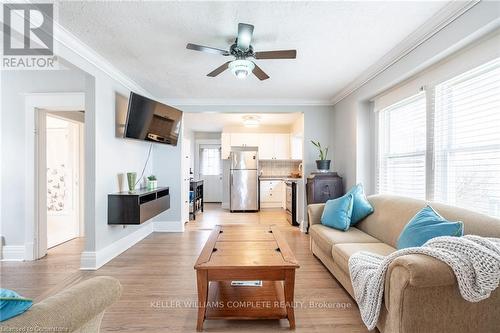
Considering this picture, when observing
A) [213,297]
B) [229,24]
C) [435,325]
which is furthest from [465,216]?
[229,24]

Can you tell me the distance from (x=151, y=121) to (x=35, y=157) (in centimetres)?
148

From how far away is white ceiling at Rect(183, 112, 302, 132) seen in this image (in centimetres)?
580

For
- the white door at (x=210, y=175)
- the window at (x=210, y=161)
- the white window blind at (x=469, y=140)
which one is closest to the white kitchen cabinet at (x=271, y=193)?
the white door at (x=210, y=175)

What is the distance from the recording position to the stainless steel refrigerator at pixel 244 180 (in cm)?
656

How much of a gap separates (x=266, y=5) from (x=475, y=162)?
6.87 feet

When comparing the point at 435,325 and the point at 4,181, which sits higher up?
the point at 4,181

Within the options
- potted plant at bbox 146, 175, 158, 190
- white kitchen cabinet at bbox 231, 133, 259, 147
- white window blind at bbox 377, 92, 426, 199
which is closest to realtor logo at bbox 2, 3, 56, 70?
potted plant at bbox 146, 175, 158, 190

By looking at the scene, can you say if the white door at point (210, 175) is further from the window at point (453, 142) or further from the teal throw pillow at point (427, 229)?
the teal throw pillow at point (427, 229)

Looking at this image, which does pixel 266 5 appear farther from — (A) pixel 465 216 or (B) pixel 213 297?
(B) pixel 213 297

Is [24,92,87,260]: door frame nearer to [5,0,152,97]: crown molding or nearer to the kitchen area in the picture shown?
[5,0,152,97]: crown molding

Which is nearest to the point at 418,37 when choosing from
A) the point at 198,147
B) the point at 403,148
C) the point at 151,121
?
the point at 403,148

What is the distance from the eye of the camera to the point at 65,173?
3.97 metres

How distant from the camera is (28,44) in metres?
2.33

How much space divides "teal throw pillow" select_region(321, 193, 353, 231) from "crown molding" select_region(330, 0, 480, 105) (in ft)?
5.21
